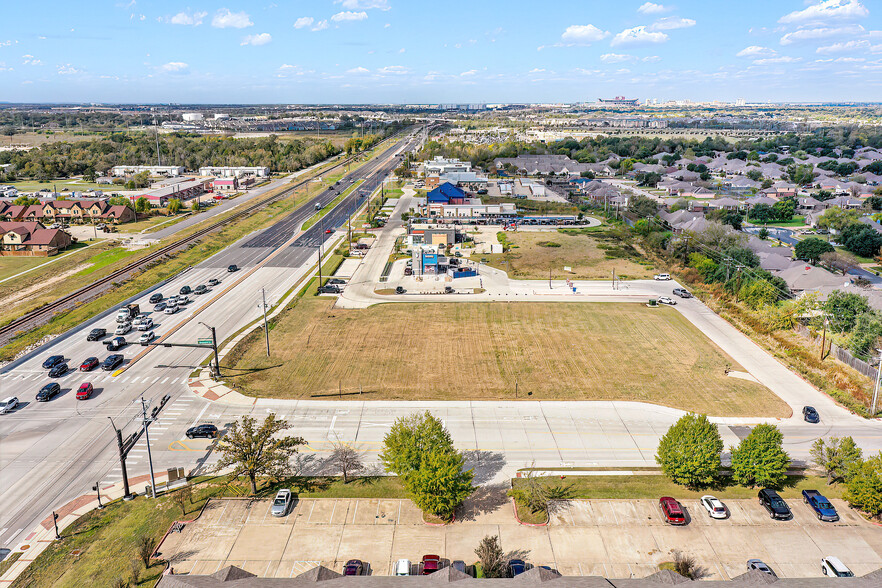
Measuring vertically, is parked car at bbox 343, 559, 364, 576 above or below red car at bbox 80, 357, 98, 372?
below

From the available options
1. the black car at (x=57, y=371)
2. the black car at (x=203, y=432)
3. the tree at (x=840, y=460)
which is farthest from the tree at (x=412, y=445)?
the black car at (x=57, y=371)

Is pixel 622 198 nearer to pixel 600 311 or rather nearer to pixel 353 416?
pixel 600 311

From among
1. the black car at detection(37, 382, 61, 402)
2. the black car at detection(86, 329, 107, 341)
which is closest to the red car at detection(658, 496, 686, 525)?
the black car at detection(37, 382, 61, 402)

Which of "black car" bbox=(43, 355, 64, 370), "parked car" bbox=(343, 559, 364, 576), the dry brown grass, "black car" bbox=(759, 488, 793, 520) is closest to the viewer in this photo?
"parked car" bbox=(343, 559, 364, 576)

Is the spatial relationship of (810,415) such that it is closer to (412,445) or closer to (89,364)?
(412,445)

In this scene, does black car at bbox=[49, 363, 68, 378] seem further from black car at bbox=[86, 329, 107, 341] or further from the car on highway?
black car at bbox=[86, 329, 107, 341]
